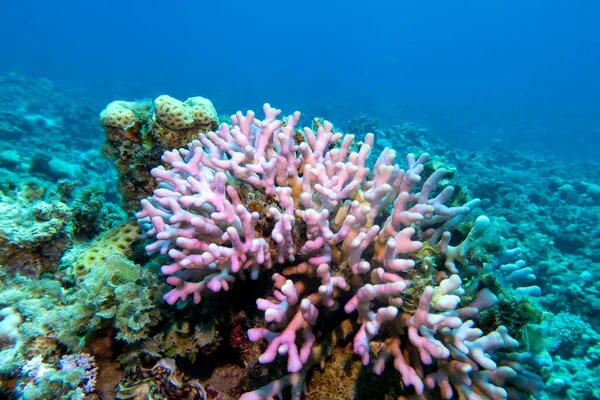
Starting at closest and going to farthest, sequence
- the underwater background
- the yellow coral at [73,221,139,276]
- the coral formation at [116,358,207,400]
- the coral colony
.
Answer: the coral colony → the coral formation at [116,358,207,400] → the underwater background → the yellow coral at [73,221,139,276]

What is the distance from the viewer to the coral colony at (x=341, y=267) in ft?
6.79

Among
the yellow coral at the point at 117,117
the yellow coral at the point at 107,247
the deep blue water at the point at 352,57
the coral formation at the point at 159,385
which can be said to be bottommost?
the coral formation at the point at 159,385

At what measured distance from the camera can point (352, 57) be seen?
371 ft

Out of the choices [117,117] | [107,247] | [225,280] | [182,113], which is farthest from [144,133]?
[225,280]

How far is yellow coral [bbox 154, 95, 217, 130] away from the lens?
4062mm

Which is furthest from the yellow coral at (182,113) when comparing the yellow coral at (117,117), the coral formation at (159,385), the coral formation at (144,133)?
the coral formation at (159,385)

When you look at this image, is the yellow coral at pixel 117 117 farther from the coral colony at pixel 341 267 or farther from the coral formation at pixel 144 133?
the coral colony at pixel 341 267

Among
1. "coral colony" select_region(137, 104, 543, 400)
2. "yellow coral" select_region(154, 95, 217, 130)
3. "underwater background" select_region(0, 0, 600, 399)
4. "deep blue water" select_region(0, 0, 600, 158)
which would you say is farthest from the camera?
"deep blue water" select_region(0, 0, 600, 158)

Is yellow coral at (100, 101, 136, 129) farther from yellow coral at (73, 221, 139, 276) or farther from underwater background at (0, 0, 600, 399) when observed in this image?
yellow coral at (73, 221, 139, 276)

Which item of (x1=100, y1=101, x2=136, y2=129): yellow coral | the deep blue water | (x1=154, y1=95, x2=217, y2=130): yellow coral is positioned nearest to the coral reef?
(x1=154, y1=95, x2=217, y2=130): yellow coral

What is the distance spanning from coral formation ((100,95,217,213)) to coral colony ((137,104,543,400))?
63.7 inches

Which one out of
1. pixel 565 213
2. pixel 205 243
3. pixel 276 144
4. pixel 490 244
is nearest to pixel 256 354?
pixel 205 243

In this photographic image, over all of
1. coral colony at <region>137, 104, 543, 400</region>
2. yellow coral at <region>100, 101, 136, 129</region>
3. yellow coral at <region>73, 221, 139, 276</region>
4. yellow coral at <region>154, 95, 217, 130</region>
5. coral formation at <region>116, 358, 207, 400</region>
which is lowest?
coral formation at <region>116, 358, 207, 400</region>

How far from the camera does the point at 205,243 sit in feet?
7.35
